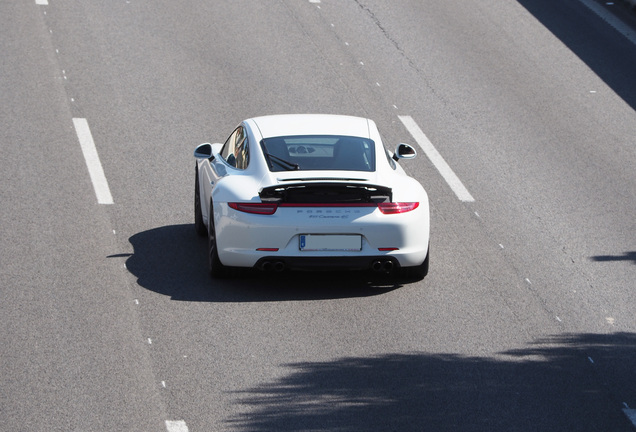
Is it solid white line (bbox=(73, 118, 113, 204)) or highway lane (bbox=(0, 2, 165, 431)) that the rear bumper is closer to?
highway lane (bbox=(0, 2, 165, 431))

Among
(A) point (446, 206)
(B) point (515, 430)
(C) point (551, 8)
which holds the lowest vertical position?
(C) point (551, 8)

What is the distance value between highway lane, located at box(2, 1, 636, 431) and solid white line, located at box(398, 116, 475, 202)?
0.14 meters

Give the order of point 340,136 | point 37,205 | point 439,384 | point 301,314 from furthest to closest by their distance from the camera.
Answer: point 37,205 → point 340,136 → point 301,314 → point 439,384

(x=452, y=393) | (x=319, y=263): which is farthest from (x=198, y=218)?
(x=452, y=393)

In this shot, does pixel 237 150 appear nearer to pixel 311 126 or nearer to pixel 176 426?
pixel 311 126

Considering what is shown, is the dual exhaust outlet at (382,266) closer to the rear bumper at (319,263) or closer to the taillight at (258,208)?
the rear bumper at (319,263)

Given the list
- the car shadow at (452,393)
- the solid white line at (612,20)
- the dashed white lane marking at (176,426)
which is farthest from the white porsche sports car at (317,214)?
the solid white line at (612,20)

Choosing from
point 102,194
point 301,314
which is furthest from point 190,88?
point 301,314

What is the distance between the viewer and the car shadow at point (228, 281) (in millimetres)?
9633

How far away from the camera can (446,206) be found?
12461 millimetres

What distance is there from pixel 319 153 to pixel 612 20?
42.1ft

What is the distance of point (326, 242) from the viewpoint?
9367 millimetres

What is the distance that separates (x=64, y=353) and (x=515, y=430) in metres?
3.27

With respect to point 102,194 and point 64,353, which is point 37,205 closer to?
point 102,194
